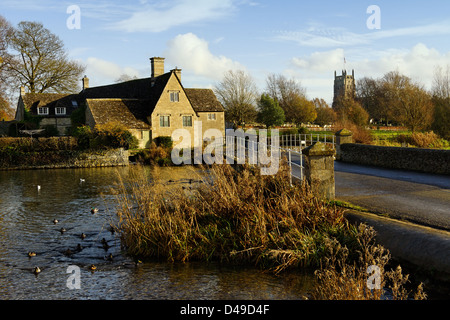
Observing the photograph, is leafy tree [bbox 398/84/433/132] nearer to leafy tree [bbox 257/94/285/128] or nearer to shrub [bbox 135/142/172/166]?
leafy tree [bbox 257/94/285/128]

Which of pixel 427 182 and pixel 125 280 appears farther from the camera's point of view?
pixel 427 182

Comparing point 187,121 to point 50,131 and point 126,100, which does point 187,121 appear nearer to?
point 126,100

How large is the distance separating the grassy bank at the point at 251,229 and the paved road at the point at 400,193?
1.53 meters

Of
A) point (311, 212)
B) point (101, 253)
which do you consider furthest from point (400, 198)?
point (101, 253)

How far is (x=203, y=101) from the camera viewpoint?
191ft

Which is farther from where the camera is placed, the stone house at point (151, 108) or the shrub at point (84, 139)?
the stone house at point (151, 108)

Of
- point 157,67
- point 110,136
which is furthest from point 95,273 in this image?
point 157,67

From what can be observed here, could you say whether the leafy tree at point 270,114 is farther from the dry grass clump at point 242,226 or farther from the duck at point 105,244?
the duck at point 105,244

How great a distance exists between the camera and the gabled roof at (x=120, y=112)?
4709 centimetres

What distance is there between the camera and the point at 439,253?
8289 mm

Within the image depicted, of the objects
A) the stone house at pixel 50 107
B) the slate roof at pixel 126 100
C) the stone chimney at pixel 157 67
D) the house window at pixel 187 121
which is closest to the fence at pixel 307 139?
the house window at pixel 187 121

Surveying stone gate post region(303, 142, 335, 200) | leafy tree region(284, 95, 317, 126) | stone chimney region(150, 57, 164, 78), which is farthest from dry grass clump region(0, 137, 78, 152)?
leafy tree region(284, 95, 317, 126)
